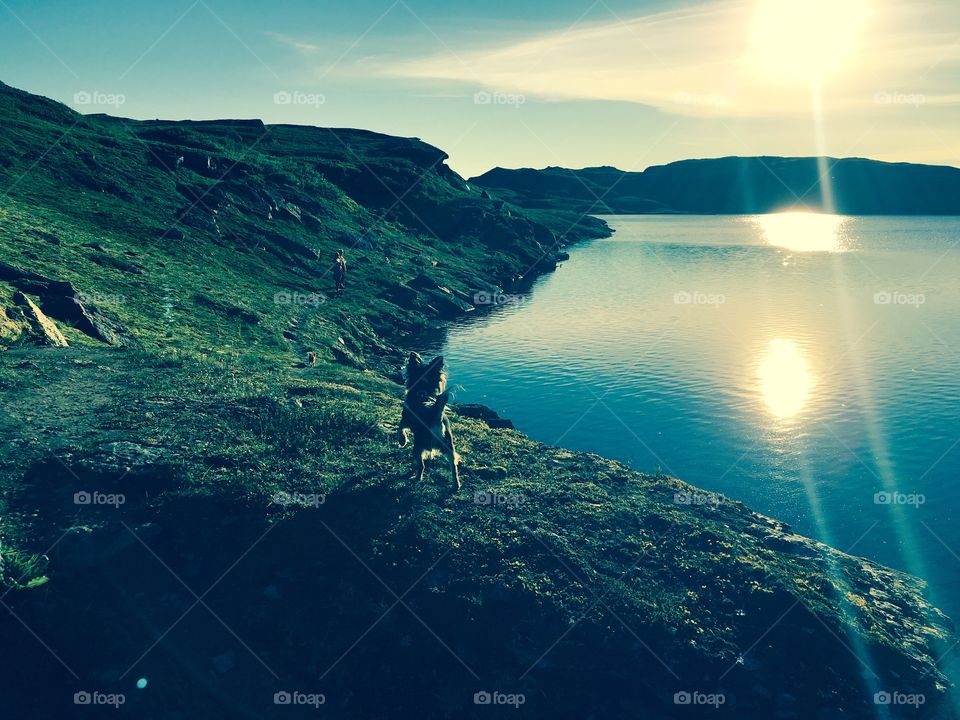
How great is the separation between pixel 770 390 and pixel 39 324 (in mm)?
38170

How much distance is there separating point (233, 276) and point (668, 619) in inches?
1708

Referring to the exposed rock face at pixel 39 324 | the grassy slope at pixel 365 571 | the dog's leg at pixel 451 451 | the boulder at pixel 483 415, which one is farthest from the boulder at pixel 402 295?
the dog's leg at pixel 451 451

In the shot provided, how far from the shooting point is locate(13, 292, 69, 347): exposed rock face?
75.8ft

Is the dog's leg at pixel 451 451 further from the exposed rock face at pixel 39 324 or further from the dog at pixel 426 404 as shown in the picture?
the exposed rock face at pixel 39 324


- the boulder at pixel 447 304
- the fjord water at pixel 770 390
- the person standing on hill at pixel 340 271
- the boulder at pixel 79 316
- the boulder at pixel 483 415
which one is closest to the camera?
the fjord water at pixel 770 390

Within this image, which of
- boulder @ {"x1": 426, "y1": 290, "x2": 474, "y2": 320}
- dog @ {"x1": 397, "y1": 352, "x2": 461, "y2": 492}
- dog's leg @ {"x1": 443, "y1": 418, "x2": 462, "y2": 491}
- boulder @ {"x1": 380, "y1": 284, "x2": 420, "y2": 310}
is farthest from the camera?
boulder @ {"x1": 426, "y1": 290, "x2": 474, "y2": 320}

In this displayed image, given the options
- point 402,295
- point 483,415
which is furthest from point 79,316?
point 402,295

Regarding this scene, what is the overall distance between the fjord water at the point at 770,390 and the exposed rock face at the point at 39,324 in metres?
20.0

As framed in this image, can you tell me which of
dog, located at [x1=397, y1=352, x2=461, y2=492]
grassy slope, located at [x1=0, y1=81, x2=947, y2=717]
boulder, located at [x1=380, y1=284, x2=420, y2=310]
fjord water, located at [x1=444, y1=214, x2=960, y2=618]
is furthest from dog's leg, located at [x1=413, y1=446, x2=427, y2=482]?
boulder, located at [x1=380, y1=284, x2=420, y2=310]

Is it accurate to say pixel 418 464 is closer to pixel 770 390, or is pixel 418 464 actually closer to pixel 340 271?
pixel 770 390

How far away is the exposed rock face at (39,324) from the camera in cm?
2309

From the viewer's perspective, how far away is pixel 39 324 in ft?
77.1

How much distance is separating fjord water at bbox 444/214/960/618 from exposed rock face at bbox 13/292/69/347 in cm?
2003

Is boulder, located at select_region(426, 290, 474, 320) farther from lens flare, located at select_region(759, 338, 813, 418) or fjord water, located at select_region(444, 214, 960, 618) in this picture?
lens flare, located at select_region(759, 338, 813, 418)
